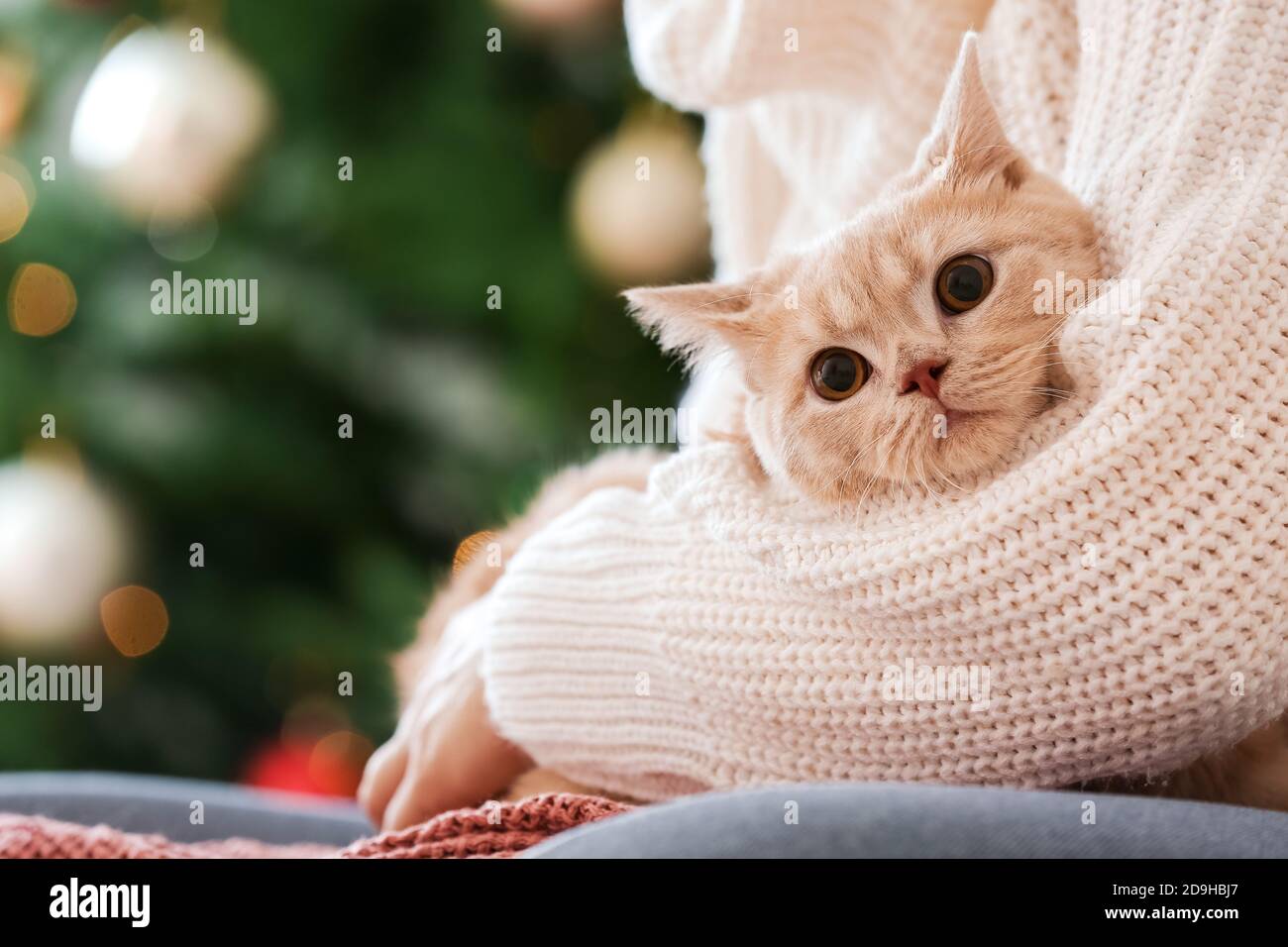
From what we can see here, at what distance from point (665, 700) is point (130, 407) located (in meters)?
1.14

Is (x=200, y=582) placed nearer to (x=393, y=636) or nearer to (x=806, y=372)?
(x=393, y=636)

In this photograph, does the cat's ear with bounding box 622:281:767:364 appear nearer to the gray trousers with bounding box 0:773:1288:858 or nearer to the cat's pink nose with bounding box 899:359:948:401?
the cat's pink nose with bounding box 899:359:948:401

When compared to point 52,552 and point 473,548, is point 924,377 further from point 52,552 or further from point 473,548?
point 52,552

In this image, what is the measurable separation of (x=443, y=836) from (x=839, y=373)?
1.40 ft

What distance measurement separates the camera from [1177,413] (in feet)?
2.02

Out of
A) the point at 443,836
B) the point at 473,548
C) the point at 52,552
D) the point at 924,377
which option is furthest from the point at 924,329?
the point at 52,552

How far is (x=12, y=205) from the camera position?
161 cm

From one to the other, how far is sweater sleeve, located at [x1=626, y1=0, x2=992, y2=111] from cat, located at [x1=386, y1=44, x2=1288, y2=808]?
17 cm

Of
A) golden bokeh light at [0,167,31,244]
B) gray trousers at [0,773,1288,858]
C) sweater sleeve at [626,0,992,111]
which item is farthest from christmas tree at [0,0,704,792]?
gray trousers at [0,773,1288,858]

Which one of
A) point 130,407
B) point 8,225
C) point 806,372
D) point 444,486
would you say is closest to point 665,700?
point 806,372

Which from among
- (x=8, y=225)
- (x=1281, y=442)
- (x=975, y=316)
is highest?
(x=8, y=225)

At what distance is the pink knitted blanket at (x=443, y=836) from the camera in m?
0.69

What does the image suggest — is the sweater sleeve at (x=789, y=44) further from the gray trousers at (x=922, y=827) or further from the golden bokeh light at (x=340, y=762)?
the golden bokeh light at (x=340, y=762)

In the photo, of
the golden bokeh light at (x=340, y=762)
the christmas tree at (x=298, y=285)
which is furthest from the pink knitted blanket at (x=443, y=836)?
the golden bokeh light at (x=340, y=762)
